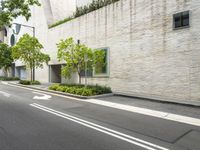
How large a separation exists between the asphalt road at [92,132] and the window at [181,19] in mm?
6526

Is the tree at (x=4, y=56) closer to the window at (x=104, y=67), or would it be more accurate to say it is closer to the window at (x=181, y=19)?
the window at (x=104, y=67)

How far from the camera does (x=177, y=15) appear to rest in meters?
12.3

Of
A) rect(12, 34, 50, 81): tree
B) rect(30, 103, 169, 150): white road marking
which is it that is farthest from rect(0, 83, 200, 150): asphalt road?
rect(12, 34, 50, 81): tree

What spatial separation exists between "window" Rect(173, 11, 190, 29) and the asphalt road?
6526 millimetres

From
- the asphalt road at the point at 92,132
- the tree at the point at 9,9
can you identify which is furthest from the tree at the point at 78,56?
the asphalt road at the point at 92,132

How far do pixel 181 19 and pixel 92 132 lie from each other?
9.26 meters

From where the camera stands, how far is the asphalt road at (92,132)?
5.10m

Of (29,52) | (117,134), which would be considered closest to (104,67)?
(29,52)

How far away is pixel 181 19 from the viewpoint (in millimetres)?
12078

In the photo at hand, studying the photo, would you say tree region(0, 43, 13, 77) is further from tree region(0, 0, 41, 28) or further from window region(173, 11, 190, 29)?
window region(173, 11, 190, 29)

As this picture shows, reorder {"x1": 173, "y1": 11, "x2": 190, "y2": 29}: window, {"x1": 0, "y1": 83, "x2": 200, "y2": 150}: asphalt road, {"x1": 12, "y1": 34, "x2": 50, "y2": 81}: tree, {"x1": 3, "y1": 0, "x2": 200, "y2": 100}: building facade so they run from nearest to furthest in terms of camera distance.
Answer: {"x1": 0, "y1": 83, "x2": 200, "y2": 150}: asphalt road < {"x1": 3, "y1": 0, "x2": 200, "y2": 100}: building facade < {"x1": 173, "y1": 11, "x2": 190, "y2": 29}: window < {"x1": 12, "y1": 34, "x2": 50, "y2": 81}: tree

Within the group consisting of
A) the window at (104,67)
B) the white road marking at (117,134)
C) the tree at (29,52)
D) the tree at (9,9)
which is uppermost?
the tree at (9,9)

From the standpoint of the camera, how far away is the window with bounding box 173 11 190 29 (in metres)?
11.8

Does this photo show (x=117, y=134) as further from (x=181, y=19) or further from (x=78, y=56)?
(x=78, y=56)
